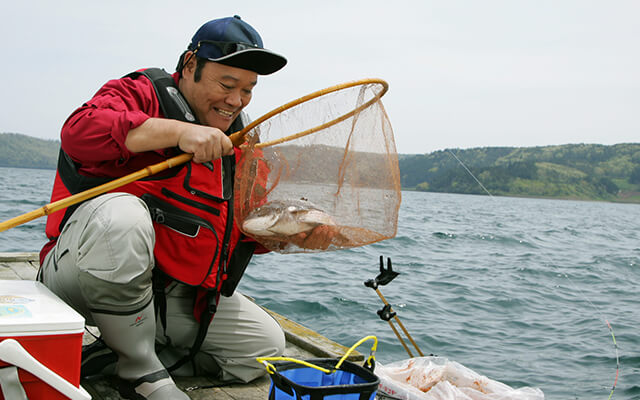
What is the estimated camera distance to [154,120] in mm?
2326

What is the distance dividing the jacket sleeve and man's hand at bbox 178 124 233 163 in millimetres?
202

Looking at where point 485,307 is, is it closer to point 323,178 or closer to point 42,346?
point 323,178

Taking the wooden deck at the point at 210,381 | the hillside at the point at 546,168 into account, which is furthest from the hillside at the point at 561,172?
the wooden deck at the point at 210,381

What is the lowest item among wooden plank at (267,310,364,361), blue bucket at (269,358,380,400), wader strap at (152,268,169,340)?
wooden plank at (267,310,364,361)

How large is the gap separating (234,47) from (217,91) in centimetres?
24

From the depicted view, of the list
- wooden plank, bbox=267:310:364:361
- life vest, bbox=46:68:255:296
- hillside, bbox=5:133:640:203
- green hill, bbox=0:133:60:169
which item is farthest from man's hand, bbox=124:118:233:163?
green hill, bbox=0:133:60:169

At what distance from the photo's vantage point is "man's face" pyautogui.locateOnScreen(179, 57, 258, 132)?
2.62 m

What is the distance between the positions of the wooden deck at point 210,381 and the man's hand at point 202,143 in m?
1.17

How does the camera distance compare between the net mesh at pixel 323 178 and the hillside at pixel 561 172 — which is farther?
the hillside at pixel 561 172

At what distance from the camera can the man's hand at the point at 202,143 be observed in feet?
7.63

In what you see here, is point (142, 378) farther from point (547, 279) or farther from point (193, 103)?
point (547, 279)

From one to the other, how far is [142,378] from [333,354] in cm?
147

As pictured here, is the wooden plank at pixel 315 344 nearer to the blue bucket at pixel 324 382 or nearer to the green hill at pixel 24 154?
the blue bucket at pixel 324 382

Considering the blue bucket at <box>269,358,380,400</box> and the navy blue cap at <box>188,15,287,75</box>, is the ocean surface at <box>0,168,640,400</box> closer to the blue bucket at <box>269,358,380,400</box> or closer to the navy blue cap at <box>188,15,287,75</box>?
the blue bucket at <box>269,358,380,400</box>
